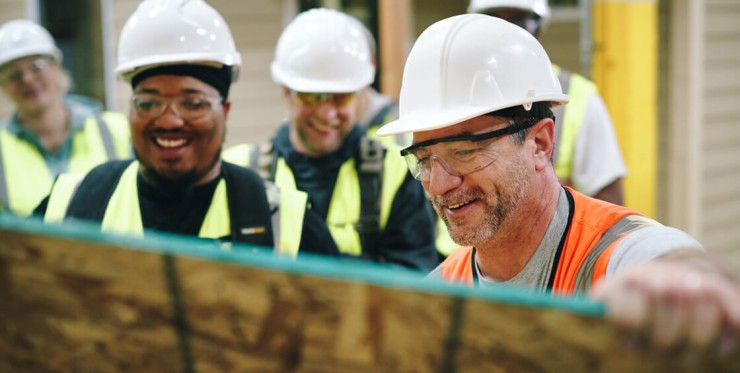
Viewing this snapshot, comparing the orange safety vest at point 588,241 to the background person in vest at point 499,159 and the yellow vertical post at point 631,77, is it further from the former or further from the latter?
the yellow vertical post at point 631,77

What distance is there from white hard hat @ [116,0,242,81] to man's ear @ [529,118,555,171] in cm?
140

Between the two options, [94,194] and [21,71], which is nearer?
[94,194]

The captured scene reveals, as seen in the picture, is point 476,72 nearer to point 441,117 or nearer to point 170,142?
point 441,117

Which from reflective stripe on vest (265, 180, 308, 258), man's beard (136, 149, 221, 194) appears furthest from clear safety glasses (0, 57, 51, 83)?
reflective stripe on vest (265, 180, 308, 258)

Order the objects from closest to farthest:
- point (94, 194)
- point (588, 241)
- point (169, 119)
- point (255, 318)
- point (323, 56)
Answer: point (255, 318) < point (588, 241) < point (169, 119) < point (94, 194) < point (323, 56)

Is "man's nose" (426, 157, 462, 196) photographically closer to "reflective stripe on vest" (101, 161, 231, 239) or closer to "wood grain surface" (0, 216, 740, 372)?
"wood grain surface" (0, 216, 740, 372)

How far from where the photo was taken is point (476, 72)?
2.24 m

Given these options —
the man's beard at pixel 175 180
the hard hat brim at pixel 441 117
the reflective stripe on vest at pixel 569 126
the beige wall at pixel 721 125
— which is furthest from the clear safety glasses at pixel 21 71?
the beige wall at pixel 721 125

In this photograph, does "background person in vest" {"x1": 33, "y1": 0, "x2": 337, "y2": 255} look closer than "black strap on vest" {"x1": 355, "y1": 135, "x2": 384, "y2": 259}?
Yes

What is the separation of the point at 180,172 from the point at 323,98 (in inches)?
49.2

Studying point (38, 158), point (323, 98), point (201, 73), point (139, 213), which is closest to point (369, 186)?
point (323, 98)

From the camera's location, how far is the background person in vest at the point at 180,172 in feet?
9.86

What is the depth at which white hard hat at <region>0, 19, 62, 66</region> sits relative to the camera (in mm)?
5223

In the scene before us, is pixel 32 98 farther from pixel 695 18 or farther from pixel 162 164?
pixel 695 18
